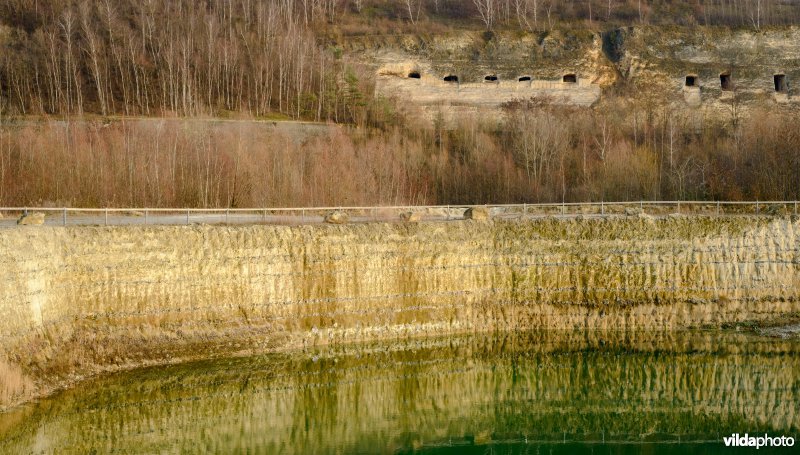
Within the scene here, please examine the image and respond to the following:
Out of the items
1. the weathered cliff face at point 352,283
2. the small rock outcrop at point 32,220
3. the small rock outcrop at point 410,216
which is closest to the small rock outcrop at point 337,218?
the weathered cliff face at point 352,283

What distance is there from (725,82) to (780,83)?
13.3 feet

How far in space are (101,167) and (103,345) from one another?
49.7 ft

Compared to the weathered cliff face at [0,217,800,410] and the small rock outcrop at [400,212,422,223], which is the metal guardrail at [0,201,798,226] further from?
the weathered cliff face at [0,217,800,410]

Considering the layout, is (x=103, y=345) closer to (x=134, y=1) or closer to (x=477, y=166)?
(x=477, y=166)

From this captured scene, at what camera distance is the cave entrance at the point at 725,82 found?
63656mm

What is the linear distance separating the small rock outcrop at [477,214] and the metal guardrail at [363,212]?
2.71 ft

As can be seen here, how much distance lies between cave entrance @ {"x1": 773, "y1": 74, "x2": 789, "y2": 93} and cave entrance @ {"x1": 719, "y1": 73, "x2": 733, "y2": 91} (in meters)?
3.35

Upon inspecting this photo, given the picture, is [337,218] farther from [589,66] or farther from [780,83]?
[780,83]

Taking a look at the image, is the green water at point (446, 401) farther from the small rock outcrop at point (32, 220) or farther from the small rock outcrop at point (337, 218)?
the small rock outcrop at point (32, 220)

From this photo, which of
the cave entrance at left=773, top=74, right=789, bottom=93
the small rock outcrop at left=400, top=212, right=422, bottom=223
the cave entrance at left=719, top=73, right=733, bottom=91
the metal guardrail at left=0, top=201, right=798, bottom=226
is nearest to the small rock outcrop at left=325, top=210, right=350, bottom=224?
the metal guardrail at left=0, top=201, right=798, bottom=226

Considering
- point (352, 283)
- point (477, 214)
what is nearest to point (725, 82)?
point (477, 214)

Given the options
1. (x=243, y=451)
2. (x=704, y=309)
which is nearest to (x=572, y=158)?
(x=704, y=309)

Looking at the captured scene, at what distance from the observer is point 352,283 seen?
34.0 m

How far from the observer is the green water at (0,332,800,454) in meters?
24.0
